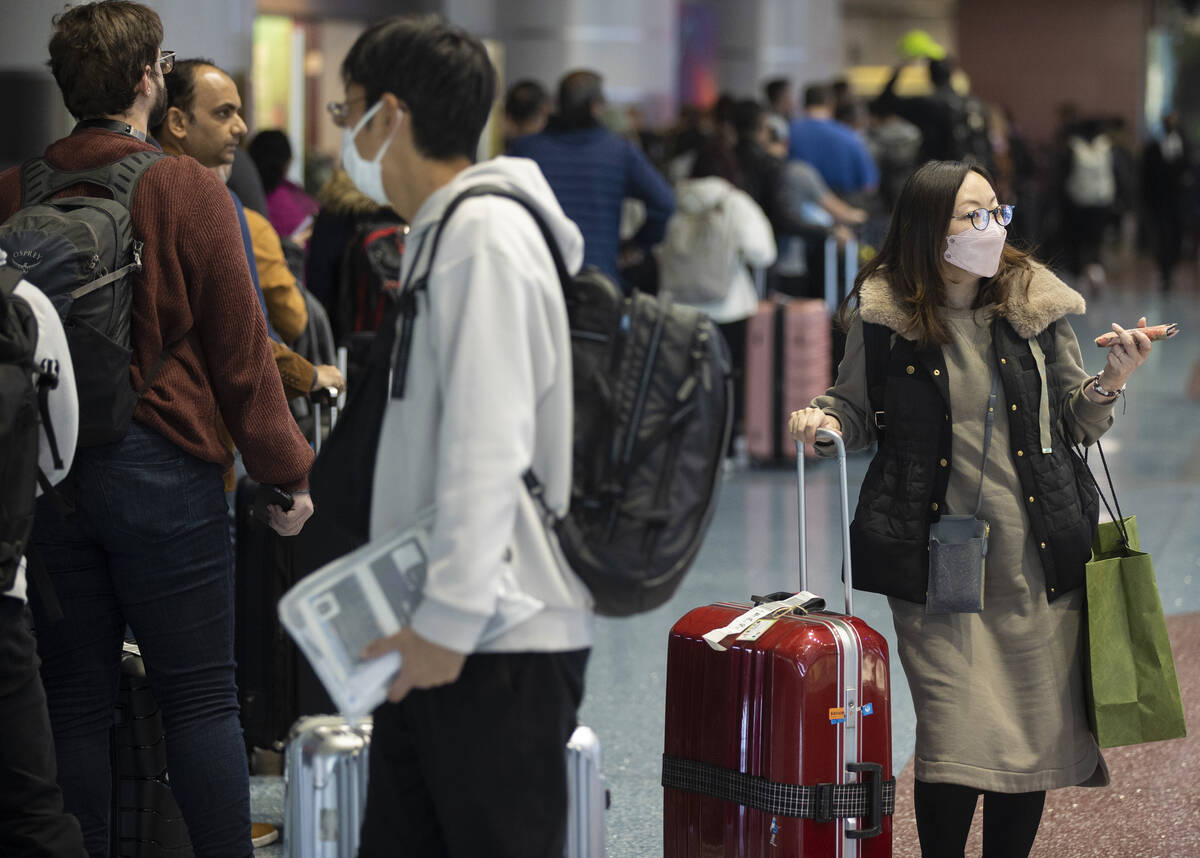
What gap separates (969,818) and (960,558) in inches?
20.5

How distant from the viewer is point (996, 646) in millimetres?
3000

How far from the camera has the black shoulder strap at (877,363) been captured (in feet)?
9.93

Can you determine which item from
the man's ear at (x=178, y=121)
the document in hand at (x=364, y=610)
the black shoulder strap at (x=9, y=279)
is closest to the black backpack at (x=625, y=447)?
the document in hand at (x=364, y=610)

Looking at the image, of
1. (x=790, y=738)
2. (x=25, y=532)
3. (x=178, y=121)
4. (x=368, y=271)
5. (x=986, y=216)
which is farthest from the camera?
(x=368, y=271)

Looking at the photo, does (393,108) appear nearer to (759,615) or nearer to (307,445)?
(307,445)

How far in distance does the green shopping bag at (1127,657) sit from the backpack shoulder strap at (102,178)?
177 cm

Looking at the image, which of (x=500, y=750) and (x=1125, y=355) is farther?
(x=1125, y=355)

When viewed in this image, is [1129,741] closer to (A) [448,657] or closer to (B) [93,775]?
(A) [448,657]

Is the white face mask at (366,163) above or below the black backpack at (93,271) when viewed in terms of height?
above

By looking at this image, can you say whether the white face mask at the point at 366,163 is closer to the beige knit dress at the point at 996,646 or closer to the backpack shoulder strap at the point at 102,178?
the backpack shoulder strap at the point at 102,178

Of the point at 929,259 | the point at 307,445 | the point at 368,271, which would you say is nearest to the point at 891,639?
the point at 368,271

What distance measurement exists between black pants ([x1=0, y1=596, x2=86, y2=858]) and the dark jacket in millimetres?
1438

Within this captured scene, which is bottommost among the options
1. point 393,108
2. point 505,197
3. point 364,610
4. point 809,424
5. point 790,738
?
point 790,738

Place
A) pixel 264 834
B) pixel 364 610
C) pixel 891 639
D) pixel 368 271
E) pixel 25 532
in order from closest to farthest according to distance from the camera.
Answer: pixel 364 610, pixel 25 532, pixel 264 834, pixel 368 271, pixel 891 639
